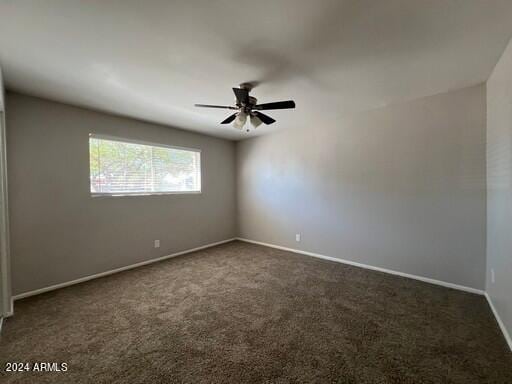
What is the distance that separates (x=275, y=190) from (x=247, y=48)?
2953 mm

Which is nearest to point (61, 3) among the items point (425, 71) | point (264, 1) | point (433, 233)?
point (264, 1)

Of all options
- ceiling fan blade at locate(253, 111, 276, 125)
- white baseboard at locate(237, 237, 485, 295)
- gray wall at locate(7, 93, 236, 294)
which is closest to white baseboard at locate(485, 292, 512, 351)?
white baseboard at locate(237, 237, 485, 295)

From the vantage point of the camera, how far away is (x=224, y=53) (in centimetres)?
186

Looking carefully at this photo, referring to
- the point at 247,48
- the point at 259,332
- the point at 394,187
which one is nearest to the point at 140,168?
the point at 247,48

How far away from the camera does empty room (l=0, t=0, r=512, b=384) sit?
1.53 metres

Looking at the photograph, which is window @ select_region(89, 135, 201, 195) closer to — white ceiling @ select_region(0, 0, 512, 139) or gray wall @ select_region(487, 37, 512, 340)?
white ceiling @ select_region(0, 0, 512, 139)

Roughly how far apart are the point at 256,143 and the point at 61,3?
12.0 feet

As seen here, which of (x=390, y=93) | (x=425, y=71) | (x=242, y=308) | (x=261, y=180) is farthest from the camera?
(x=261, y=180)

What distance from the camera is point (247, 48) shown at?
180 cm

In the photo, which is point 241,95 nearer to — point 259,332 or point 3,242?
point 259,332

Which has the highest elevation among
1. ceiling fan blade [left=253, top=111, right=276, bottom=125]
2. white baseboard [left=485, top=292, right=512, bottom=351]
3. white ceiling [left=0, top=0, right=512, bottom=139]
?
white ceiling [left=0, top=0, right=512, bottom=139]

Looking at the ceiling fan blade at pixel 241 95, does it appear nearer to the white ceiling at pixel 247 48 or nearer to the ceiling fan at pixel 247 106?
the ceiling fan at pixel 247 106

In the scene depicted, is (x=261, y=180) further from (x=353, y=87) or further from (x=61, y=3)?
(x=61, y=3)

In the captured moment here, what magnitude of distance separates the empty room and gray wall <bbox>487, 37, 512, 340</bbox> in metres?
0.03
